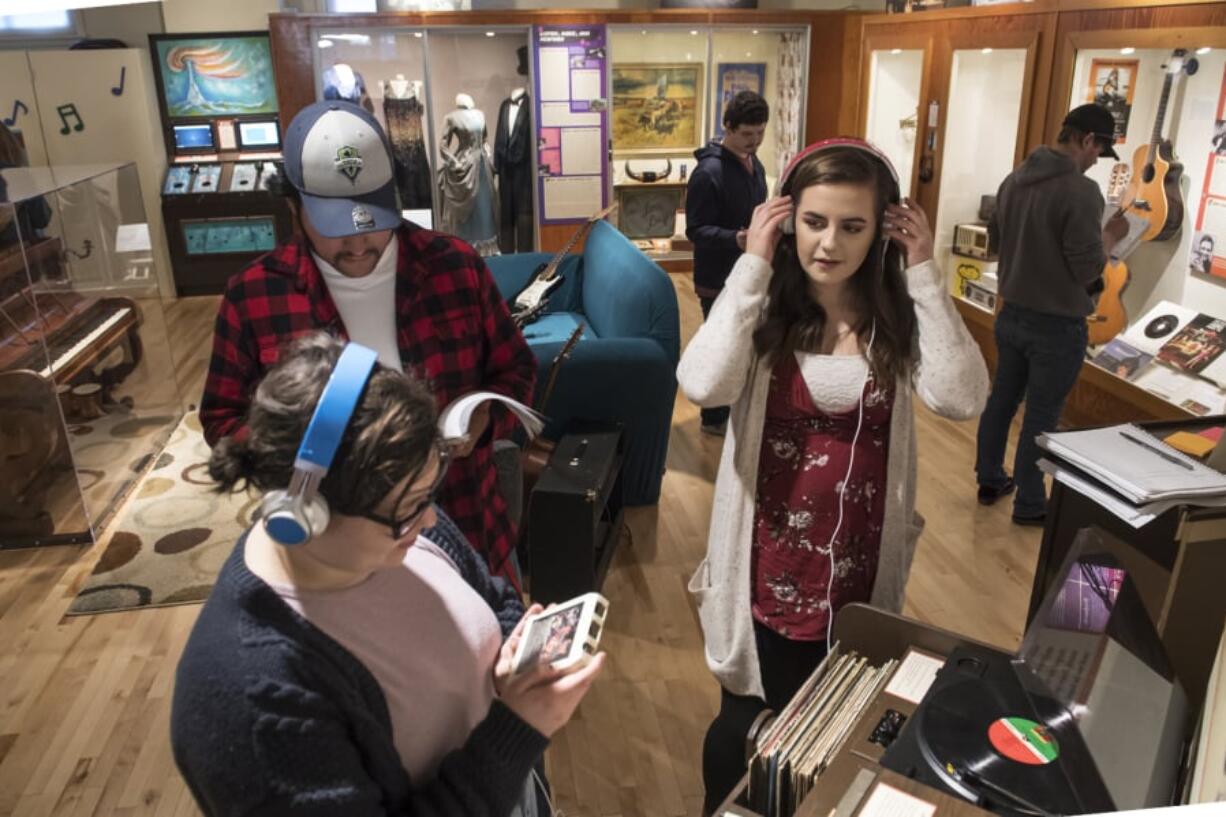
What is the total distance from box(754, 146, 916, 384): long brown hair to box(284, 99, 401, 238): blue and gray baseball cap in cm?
75

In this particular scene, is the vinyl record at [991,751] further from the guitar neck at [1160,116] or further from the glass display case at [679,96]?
the glass display case at [679,96]

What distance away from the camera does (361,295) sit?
188cm

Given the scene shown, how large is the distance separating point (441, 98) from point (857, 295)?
643 centimetres

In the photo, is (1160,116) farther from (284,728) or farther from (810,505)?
(284,728)

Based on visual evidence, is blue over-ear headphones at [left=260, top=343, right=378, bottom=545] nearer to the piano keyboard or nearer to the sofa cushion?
the piano keyboard

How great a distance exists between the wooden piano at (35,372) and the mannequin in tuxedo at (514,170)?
12.9 ft

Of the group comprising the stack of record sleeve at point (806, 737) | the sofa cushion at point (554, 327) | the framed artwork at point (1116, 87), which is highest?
the framed artwork at point (1116, 87)

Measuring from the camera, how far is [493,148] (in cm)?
762

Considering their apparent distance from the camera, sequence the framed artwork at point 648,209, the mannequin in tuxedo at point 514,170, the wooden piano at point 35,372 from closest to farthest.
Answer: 1. the wooden piano at point 35,372
2. the mannequin in tuxedo at point 514,170
3. the framed artwork at point 648,209

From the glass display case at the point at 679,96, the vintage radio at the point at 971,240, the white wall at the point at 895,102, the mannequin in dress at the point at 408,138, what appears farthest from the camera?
the glass display case at the point at 679,96

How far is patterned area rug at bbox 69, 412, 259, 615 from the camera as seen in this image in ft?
11.5

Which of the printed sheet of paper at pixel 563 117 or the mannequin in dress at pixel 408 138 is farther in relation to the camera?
the printed sheet of paper at pixel 563 117

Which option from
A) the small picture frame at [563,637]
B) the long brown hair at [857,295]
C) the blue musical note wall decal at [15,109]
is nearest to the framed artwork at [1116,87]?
the long brown hair at [857,295]

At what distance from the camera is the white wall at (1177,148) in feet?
13.1
